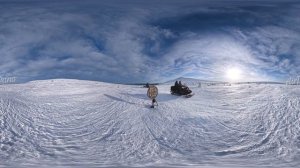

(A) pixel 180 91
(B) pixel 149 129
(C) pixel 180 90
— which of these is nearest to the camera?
(B) pixel 149 129

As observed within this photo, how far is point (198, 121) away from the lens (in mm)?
44281

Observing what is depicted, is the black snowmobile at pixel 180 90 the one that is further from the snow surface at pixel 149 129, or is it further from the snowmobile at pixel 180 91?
the snow surface at pixel 149 129

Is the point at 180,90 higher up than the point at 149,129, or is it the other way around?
the point at 180,90

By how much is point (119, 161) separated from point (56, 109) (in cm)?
1694

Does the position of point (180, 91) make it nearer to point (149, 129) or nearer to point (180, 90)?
point (180, 90)

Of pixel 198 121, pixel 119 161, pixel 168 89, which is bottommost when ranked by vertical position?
pixel 119 161

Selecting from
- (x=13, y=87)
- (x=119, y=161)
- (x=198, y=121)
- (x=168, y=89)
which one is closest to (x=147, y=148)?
(x=119, y=161)

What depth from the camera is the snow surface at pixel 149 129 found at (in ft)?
112

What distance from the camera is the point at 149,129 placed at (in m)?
41.7

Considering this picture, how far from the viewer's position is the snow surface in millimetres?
34125

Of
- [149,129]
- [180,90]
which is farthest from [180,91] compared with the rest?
[149,129]

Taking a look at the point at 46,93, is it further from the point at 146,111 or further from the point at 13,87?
the point at 146,111

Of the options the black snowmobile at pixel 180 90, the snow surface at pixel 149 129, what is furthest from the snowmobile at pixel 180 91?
the snow surface at pixel 149 129

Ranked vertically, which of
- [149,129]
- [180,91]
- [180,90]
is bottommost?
[149,129]
